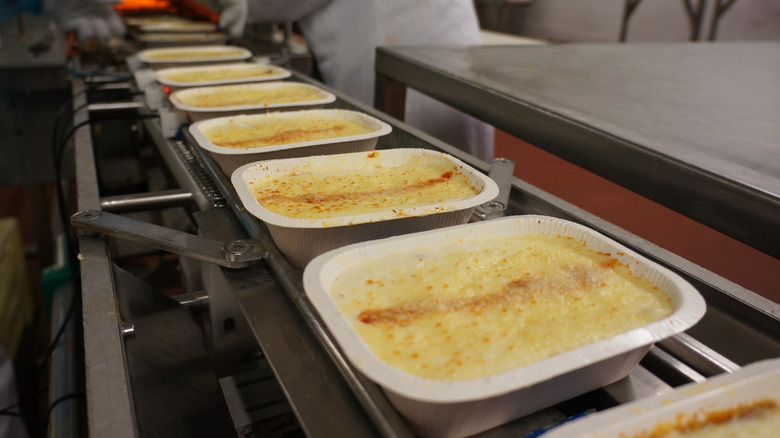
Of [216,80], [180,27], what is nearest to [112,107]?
[216,80]

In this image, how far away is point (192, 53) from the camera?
2096 millimetres

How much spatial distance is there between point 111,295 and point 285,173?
1.16ft

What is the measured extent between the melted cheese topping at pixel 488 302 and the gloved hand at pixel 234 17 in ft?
6.84

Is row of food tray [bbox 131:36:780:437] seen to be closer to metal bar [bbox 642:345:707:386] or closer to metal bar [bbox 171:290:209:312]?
metal bar [bbox 642:345:707:386]

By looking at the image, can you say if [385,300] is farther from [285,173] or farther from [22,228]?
[22,228]

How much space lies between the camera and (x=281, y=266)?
2.59ft

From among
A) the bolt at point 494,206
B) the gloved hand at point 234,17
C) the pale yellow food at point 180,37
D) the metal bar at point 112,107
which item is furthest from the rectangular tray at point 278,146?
the pale yellow food at point 180,37

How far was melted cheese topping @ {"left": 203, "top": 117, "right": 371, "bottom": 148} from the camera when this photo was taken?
3.86ft

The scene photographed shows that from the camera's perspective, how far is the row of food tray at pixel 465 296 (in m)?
0.51

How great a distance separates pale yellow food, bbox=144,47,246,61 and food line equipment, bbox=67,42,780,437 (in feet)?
2.89

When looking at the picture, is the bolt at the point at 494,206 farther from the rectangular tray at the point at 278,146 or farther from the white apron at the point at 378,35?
the white apron at the point at 378,35

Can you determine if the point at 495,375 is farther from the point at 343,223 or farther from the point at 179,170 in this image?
the point at 179,170

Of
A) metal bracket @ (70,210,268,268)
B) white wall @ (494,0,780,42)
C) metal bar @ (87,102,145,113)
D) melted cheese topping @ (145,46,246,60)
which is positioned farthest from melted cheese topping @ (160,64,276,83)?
white wall @ (494,0,780,42)

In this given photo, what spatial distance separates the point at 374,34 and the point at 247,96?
3.21 feet
